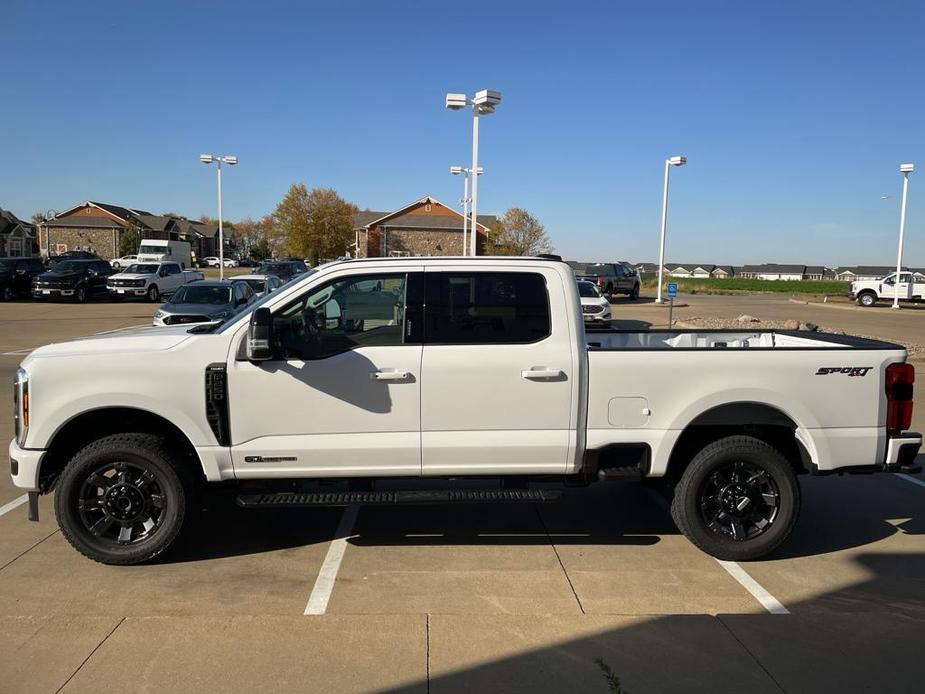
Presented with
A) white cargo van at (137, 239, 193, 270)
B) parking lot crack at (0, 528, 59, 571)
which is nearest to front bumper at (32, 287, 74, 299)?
white cargo van at (137, 239, 193, 270)

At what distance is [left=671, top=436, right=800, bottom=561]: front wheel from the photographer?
470 cm

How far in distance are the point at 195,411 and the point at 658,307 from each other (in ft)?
108

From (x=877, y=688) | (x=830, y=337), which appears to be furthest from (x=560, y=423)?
(x=830, y=337)

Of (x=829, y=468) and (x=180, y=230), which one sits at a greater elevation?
(x=180, y=230)

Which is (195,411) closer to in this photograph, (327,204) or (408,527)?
(408,527)

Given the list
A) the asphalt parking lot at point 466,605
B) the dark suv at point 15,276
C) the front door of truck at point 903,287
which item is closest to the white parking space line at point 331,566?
the asphalt parking lot at point 466,605

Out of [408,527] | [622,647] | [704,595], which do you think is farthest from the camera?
[408,527]

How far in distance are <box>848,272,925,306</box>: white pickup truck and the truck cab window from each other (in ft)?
127

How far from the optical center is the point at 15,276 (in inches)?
1232

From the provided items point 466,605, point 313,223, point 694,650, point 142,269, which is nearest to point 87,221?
point 313,223

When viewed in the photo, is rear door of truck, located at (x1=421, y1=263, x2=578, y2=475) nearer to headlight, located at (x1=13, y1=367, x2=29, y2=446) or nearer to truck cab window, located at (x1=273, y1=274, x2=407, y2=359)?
truck cab window, located at (x1=273, y1=274, x2=407, y2=359)

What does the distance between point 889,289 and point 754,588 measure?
3825 centimetres

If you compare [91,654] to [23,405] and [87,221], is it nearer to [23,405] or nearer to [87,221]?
[23,405]

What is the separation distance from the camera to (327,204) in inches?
3179
